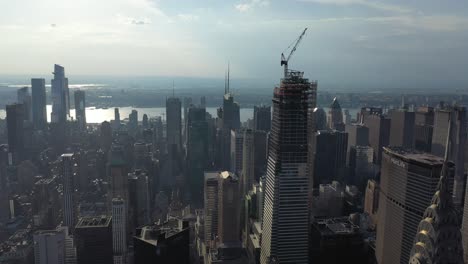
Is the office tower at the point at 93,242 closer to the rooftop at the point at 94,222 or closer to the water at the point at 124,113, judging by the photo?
the rooftop at the point at 94,222

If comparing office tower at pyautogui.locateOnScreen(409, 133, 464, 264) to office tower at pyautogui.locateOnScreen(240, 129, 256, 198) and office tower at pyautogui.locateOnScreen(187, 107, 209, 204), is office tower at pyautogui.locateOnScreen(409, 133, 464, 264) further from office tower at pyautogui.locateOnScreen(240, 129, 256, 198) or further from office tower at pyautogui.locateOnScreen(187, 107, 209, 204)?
office tower at pyautogui.locateOnScreen(187, 107, 209, 204)

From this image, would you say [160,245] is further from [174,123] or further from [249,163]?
[174,123]

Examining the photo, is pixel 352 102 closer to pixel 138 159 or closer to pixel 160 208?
pixel 138 159

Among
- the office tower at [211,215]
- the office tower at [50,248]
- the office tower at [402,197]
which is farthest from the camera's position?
the office tower at [211,215]

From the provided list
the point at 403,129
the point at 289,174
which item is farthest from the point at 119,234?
the point at 403,129

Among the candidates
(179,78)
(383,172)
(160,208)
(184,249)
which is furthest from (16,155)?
(179,78)

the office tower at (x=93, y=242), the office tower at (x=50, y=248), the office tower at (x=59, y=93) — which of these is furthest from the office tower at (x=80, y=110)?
the office tower at (x=93, y=242)
